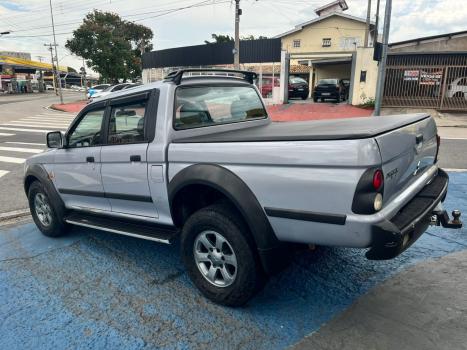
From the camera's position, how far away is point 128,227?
12.0 ft

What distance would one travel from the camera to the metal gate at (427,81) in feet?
59.4

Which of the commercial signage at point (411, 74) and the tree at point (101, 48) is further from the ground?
the tree at point (101, 48)

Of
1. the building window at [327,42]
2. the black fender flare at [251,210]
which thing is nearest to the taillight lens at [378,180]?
Result: the black fender flare at [251,210]

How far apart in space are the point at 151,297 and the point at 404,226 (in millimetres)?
2094

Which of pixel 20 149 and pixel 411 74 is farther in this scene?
pixel 411 74

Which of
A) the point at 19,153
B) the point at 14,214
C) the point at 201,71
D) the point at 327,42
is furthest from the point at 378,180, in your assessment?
the point at 327,42

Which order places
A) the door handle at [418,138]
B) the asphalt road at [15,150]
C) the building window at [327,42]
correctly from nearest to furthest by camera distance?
the door handle at [418,138]
the asphalt road at [15,150]
the building window at [327,42]

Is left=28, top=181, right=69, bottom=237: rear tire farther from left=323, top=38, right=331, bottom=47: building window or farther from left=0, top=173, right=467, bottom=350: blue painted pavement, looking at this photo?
left=323, top=38, right=331, bottom=47: building window

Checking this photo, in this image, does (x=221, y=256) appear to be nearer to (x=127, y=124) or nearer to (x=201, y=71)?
(x=127, y=124)

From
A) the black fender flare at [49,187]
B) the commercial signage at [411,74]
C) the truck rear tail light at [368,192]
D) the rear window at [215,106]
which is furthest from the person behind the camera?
the commercial signage at [411,74]

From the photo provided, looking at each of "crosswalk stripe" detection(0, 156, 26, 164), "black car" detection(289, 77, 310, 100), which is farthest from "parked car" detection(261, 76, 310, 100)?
"crosswalk stripe" detection(0, 156, 26, 164)

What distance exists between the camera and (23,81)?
5397cm

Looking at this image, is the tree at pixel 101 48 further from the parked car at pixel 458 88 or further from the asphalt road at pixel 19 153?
the parked car at pixel 458 88

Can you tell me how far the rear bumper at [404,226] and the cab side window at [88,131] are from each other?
284 centimetres
